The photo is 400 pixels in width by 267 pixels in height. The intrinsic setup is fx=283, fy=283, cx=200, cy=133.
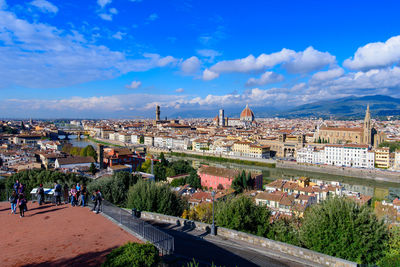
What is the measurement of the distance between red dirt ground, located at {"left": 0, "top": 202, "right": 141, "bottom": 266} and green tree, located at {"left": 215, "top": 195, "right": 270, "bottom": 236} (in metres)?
2.36

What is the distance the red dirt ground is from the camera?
11.4ft

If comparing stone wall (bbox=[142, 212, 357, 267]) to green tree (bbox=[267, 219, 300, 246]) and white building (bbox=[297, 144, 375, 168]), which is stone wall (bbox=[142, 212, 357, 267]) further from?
white building (bbox=[297, 144, 375, 168])

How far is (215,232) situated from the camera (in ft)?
17.2

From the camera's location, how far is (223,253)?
4.45m

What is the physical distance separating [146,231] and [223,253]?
1.26 meters

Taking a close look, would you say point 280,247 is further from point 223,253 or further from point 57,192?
point 57,192

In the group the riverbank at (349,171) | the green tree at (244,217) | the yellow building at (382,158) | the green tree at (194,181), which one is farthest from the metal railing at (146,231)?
the yellow building at (382,158)

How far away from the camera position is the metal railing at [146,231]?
3912 millimetres

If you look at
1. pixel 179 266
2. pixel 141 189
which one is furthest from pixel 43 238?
pixel 141 189

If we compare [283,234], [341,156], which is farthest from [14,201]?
[341,156]

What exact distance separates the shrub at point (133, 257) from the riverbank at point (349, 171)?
27888 mm

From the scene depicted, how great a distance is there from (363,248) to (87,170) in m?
16.9

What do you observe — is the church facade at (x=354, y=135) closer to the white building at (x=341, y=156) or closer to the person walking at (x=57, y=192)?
the white building at (x=341, y=156)

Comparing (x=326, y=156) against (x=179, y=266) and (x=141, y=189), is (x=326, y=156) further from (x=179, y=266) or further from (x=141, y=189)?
(x=179, y=266)
